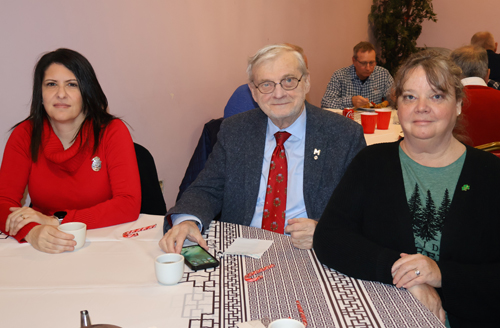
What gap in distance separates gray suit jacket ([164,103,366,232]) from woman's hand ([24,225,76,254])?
0.48 m

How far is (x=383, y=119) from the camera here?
3.24 m

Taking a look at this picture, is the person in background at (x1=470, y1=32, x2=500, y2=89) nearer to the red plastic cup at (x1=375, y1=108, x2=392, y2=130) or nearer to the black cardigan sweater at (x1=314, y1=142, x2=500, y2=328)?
the red plastic cup at (x1=375, y1=108, x2=392, y2=130)

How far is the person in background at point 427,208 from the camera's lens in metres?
1.25

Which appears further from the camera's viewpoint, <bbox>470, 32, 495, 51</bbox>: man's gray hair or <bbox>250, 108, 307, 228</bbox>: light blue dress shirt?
<bbox>470, 32, 495, 51</bbox>: man's gray hair

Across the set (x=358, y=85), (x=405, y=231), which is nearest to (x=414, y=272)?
→ (x=405, y=231)

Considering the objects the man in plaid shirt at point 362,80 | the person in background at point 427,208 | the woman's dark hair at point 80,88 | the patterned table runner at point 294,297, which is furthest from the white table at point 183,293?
the man in plaid shirt at point 362,80

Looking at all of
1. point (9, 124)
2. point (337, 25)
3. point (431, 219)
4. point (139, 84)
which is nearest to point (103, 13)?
point (139, 84)

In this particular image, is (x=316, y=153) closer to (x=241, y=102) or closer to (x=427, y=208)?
(x=427, y=208)

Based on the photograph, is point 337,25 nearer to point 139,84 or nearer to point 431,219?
point 139,84

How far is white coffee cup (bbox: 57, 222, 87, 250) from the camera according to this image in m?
1.42

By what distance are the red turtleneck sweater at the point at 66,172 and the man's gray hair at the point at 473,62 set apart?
2.43 m

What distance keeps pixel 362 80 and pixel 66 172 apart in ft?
12.9

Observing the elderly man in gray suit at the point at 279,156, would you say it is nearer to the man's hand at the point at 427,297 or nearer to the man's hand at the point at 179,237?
the man's hand at the point at 179,237

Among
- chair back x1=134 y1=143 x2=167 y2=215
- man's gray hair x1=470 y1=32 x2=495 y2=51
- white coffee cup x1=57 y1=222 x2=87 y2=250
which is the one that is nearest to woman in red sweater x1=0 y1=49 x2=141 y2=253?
chair back x1=134 y1=143 x2=167 y2=215
